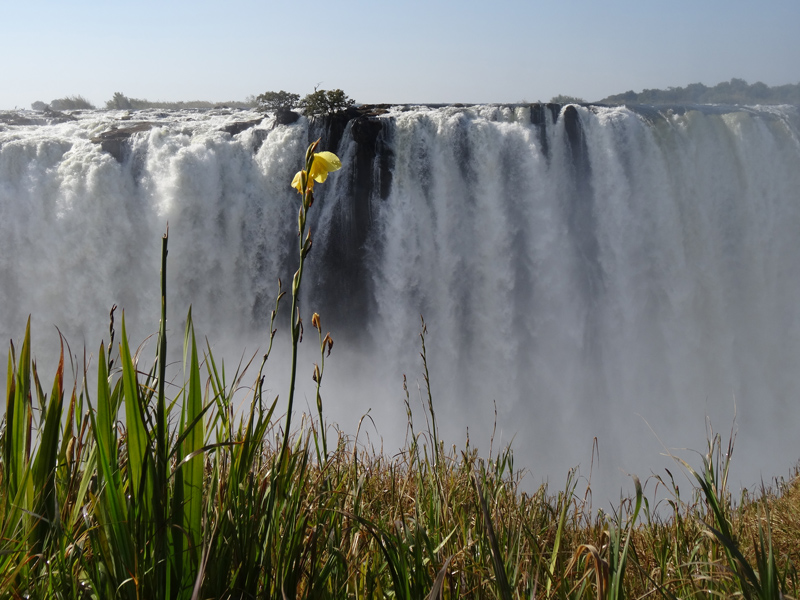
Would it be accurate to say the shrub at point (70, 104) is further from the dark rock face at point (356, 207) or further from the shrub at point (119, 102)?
the dark rock face at point (356, 207)

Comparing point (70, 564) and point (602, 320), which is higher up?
point (70, 564)

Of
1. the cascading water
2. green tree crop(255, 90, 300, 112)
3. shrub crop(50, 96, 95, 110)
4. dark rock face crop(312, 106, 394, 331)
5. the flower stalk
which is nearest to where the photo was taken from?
the flower stalk

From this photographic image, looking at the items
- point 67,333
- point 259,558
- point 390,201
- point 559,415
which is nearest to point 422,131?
point 390,201

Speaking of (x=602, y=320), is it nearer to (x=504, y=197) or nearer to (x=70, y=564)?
(x=504, y=197)

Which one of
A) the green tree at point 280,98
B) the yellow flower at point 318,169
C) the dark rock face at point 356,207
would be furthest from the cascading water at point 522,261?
the yellow flower at point 318,169

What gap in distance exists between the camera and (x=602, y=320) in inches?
489

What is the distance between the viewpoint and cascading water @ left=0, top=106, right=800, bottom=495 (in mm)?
11703

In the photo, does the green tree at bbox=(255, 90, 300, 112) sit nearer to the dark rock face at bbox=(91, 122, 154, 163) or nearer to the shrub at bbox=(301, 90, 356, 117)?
the shrub at bbox=(301, 90, 356, 117)

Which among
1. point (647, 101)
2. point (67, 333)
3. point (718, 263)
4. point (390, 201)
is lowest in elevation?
point (67, 333)

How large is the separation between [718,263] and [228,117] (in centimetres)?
1213

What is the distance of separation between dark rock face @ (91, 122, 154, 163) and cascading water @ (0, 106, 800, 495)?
0.23 ft

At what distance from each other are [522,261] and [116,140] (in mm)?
8764

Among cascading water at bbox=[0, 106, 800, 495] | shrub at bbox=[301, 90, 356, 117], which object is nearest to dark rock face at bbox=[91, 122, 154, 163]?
cascading water at bbox=[0, 106, 800, 495]

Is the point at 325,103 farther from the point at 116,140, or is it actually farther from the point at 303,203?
the point at 303,203
